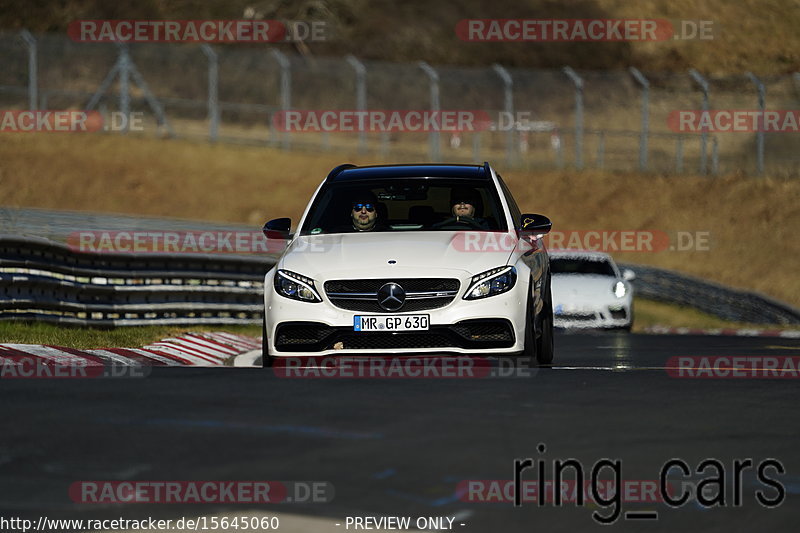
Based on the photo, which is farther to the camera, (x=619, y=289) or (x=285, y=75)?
(x=285, y=75)

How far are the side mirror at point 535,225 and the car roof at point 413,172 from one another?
457mm

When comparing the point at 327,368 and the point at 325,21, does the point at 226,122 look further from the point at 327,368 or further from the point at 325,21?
A: the point at 327,368

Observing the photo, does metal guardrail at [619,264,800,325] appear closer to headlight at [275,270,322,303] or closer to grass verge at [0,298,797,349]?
grass verge at [0,298,797,349]

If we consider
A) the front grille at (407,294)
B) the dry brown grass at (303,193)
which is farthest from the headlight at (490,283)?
the dry brown grass at (303,193)

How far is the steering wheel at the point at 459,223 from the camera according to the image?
495 inches

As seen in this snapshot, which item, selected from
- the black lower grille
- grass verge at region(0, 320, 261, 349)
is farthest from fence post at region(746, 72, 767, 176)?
grass verge at region(0, 320, 261, 349)

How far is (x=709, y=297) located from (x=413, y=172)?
1956 centimetres

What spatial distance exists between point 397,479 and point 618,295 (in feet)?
51.6

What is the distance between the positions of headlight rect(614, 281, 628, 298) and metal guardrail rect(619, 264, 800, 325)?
7392mm

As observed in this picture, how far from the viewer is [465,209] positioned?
1282 cm

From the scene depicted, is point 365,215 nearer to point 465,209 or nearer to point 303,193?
point 465,209

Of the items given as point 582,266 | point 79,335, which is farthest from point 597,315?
point 79,335

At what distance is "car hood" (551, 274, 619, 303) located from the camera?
22.4 m

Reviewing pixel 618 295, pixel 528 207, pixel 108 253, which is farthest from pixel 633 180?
pixel 108 253
